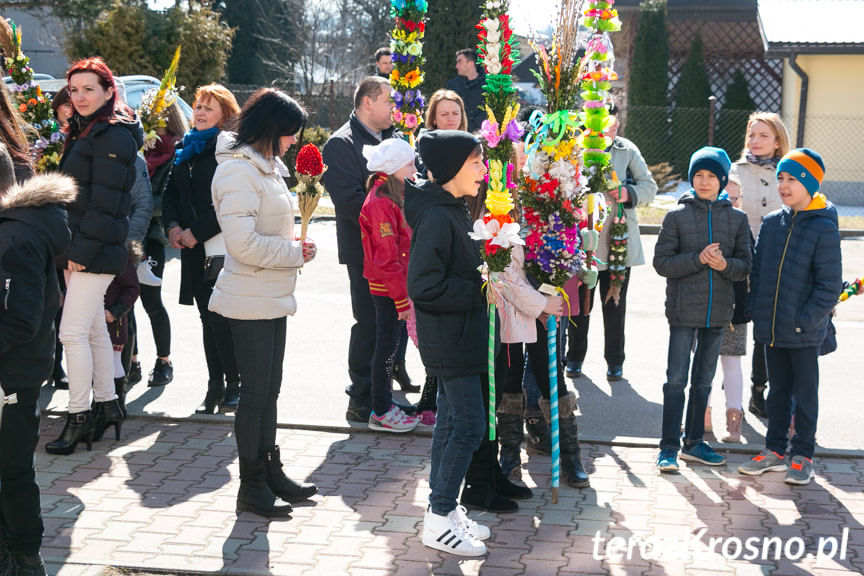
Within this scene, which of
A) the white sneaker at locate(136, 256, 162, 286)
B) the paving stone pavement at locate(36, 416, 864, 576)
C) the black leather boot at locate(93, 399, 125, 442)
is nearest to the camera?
Result: the paving stone pavement at locate(36, 416, 864, 576)

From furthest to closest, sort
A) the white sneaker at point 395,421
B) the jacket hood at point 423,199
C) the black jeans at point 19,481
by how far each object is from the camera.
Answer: the white sneaker at point 395,421, the jacket hood at point 423,199, the black jeans at point 19,481

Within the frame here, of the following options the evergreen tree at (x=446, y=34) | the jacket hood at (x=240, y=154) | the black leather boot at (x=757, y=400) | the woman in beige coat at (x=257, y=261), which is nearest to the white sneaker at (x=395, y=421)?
the woman in beige coat at (x=257, y=261)

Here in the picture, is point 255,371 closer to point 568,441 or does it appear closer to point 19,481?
point 19,481

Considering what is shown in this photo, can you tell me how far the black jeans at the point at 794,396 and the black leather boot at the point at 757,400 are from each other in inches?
39.4

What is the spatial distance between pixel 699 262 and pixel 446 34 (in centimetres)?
1310

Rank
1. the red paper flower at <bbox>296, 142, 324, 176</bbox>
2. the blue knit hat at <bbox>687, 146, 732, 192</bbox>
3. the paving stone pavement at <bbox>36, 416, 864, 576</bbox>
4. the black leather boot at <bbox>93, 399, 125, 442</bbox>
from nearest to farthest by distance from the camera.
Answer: the paving stone pavement at <bbox>36, 416, 864, 576</bbox> < the red paper flower at <bbox>296, 142, 324, 176</bbox> < the blue knit hat at <bbox>687, 146, 732, 192</bbox> < the black leather boot at <bbox>93, 399, 125, 442</bbox>

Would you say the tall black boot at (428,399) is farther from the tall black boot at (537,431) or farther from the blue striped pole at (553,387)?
the blue striped pole at (553,387)

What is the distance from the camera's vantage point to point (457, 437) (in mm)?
4457

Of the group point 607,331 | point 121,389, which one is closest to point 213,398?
point 121,389

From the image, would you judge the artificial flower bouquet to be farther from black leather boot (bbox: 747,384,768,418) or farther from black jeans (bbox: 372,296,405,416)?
black leather boot (bbox: 747,384,768,418)

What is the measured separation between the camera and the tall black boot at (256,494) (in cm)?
479

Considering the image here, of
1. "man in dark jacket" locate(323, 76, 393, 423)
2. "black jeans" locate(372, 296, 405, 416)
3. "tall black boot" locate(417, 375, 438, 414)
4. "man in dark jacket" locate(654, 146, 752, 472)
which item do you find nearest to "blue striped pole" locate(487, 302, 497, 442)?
"man in dark jacket" locate(654, 146, 752, 472)

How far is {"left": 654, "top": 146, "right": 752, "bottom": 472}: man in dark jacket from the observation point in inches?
216

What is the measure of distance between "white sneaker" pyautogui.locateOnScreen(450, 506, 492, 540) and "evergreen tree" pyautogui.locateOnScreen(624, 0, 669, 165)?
18.7 m
